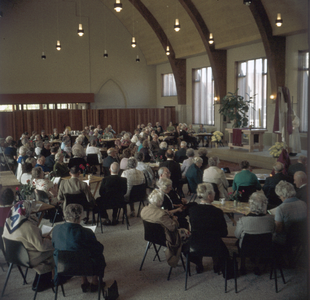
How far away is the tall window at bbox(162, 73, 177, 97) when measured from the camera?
70.7 feet

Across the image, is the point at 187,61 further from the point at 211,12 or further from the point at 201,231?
the point at 201,231

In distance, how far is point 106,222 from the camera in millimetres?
6371

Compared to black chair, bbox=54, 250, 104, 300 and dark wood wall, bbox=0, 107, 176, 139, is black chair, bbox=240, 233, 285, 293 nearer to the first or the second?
black chair, bbox=54, 250, 104, 300

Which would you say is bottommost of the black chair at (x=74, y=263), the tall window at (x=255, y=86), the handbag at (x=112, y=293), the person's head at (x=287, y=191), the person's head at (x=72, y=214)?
the handbag at (x=112, y=293)

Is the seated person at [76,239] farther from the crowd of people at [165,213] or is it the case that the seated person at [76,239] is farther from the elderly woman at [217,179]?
the elderly woman at [217,179]

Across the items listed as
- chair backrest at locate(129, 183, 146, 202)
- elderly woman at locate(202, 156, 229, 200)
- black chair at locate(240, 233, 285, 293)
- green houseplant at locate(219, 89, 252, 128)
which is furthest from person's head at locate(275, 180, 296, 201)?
green houseplant at locate(219, 89, 252, 128)

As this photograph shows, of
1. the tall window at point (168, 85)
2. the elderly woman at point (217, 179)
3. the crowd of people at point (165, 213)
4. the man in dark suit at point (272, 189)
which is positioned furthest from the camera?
the tall window at point (168, 85)

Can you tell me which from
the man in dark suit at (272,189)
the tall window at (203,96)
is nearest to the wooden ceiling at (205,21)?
the tall window at (203,96)

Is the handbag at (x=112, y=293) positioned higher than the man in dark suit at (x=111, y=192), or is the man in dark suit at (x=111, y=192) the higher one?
the man in dark suit at (x=111, y=192)

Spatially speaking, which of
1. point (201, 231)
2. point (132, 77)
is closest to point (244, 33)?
point (132, 77)

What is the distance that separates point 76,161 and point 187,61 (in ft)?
43.2

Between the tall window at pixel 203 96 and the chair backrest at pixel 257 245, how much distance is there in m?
15.1

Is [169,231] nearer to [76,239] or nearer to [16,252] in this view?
[76,239]

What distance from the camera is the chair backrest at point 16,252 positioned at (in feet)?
12.0
